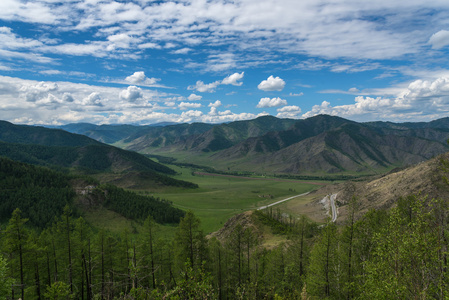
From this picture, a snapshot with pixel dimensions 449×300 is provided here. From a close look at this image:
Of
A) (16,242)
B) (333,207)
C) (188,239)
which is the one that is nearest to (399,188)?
(333,207)

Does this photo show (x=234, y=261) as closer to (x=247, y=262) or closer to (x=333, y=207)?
(x=247, y=262)

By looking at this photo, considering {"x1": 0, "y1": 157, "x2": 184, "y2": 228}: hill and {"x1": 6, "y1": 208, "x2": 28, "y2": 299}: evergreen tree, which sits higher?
{"x1": 6, "y1": 208, "x2": 28, "y2": 299}: evergreen tree

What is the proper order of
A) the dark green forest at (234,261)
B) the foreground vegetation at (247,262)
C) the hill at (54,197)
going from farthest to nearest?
the hill at (54,197)
the dark green forest at (234,261)
the foreground vegetation at (247,262)

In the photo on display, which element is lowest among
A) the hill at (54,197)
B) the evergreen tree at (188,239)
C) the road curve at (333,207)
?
the road curve at (333,207)

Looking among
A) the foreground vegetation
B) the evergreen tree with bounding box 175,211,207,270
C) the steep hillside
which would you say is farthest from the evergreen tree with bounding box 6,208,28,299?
the steep hillside

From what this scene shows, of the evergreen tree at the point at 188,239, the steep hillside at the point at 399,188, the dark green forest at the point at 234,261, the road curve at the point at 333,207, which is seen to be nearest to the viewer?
the dark green forest at the point at 234,261

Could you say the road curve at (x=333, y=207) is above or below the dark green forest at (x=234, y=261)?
below

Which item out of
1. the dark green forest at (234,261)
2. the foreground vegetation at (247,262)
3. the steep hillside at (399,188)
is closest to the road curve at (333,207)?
the steep hillside at (399,188)

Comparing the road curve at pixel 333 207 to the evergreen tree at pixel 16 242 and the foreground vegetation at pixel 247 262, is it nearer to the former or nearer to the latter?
the foreground vegetation at pixel 247 262

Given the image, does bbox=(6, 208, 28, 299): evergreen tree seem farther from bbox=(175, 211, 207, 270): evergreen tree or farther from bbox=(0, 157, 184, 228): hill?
bbox=(0, 157, 184, 228): hill

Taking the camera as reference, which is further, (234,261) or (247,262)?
(247,262)

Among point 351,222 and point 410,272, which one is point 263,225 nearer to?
point 351,222
